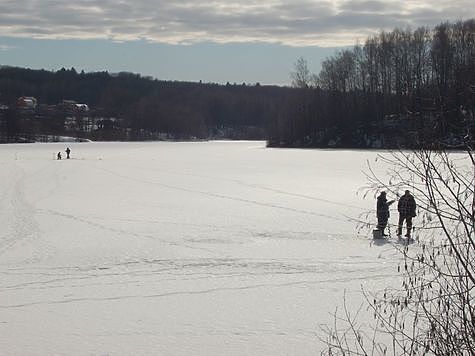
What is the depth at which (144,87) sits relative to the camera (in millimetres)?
192000

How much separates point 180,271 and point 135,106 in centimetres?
13018

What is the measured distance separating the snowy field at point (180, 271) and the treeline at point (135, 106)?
93.1 m

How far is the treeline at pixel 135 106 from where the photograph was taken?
126 meters

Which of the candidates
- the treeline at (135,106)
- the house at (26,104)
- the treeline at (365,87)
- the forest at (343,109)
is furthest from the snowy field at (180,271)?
the house at (26,104)

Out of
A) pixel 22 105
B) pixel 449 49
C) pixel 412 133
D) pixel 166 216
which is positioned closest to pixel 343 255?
pixel 166 216

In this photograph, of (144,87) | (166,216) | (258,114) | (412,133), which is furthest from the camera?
(144,87)

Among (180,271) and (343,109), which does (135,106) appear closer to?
(343,109)

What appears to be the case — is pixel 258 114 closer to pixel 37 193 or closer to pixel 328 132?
pixel 328 132

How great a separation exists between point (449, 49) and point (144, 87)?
138079 millimetres

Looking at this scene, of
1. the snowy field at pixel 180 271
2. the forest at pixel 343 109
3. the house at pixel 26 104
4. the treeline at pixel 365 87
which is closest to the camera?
the snowy field at pixel 180 271

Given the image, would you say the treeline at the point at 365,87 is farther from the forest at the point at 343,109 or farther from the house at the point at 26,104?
the house at the point at 26,104

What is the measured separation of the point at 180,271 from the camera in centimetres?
1129

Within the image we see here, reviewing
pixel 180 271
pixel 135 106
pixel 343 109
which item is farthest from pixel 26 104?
pixel 180 271

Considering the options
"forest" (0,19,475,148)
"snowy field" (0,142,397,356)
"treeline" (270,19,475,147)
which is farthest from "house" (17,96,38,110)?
"snowy field" (0,142,397,356)
